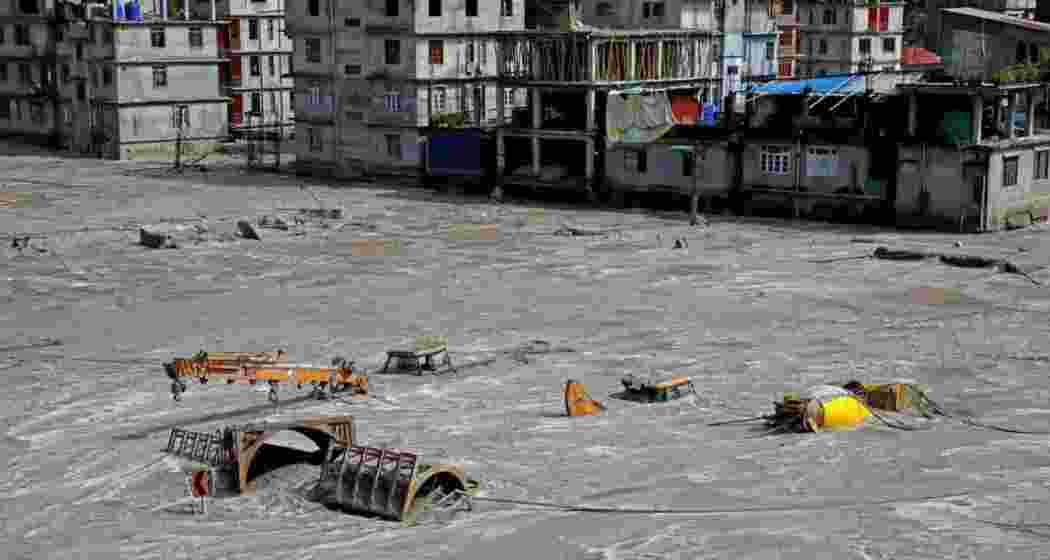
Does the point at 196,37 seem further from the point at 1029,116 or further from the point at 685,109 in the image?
the point at 1029,116

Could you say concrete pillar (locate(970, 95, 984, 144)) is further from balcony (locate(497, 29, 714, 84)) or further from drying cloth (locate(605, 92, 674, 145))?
balcony (locate(497, 29, 714, 84))

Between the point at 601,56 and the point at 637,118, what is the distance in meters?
3.22

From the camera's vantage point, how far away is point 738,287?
153 feet

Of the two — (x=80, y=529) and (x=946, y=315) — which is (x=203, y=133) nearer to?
(x=946, y=315)

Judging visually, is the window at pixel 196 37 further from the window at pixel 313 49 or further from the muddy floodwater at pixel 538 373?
the muddy floodwater at pixel 538 373

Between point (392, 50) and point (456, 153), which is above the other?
point (392, 50)

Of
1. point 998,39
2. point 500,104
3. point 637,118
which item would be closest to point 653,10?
point 500,104

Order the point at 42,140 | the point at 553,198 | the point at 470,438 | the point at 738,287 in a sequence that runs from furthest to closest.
→ the point at 42,140 → the point at 553,198 → the point at 738,287 → the point at 470,438

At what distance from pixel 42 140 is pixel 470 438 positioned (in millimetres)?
70256

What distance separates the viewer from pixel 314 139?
78.3 m

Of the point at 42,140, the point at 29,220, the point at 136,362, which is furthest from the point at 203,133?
the point at 136,362

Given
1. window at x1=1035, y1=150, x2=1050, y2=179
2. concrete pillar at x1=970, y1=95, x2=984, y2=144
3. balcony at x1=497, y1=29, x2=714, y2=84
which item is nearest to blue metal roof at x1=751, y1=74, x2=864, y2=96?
balcony at x1=497, y1=29, x2=714, y2=84

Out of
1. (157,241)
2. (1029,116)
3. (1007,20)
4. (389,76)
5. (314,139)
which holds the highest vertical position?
(1007,20)

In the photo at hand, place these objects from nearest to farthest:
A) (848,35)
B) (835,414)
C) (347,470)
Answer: (347,470)
(835,414)
(848,35)
